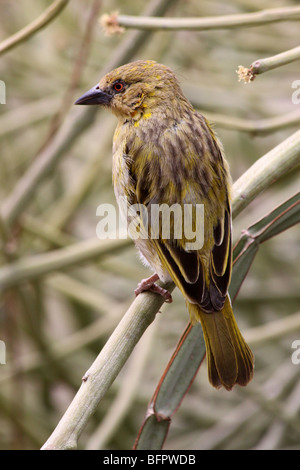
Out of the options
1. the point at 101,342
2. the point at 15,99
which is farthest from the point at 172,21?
the point at 15,99

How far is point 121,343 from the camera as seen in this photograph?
5.39 feet

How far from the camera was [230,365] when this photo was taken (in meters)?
2.03

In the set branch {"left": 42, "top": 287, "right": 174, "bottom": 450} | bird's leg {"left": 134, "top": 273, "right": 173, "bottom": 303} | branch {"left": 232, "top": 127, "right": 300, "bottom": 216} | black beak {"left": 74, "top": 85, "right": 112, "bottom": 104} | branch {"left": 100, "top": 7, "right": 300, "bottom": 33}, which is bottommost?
branch {"left": 42, "top": 287, "right": 174, "bottom": 450}

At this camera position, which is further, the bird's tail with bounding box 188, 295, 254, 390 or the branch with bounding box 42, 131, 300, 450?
the bird's tail with bounding box 188, 295, 254, 390

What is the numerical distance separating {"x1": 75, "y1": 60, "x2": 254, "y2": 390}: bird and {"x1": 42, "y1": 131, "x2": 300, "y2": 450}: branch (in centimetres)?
16

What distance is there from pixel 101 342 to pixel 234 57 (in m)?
1.84

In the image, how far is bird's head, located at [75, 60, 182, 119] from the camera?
251 cm

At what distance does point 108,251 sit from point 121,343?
1.06 m

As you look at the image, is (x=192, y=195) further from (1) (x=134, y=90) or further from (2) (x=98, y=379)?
(2) (x=98, y=379)

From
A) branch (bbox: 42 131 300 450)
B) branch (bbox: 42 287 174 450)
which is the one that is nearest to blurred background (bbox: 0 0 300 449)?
branch (bbox: 42 131 300 450)
